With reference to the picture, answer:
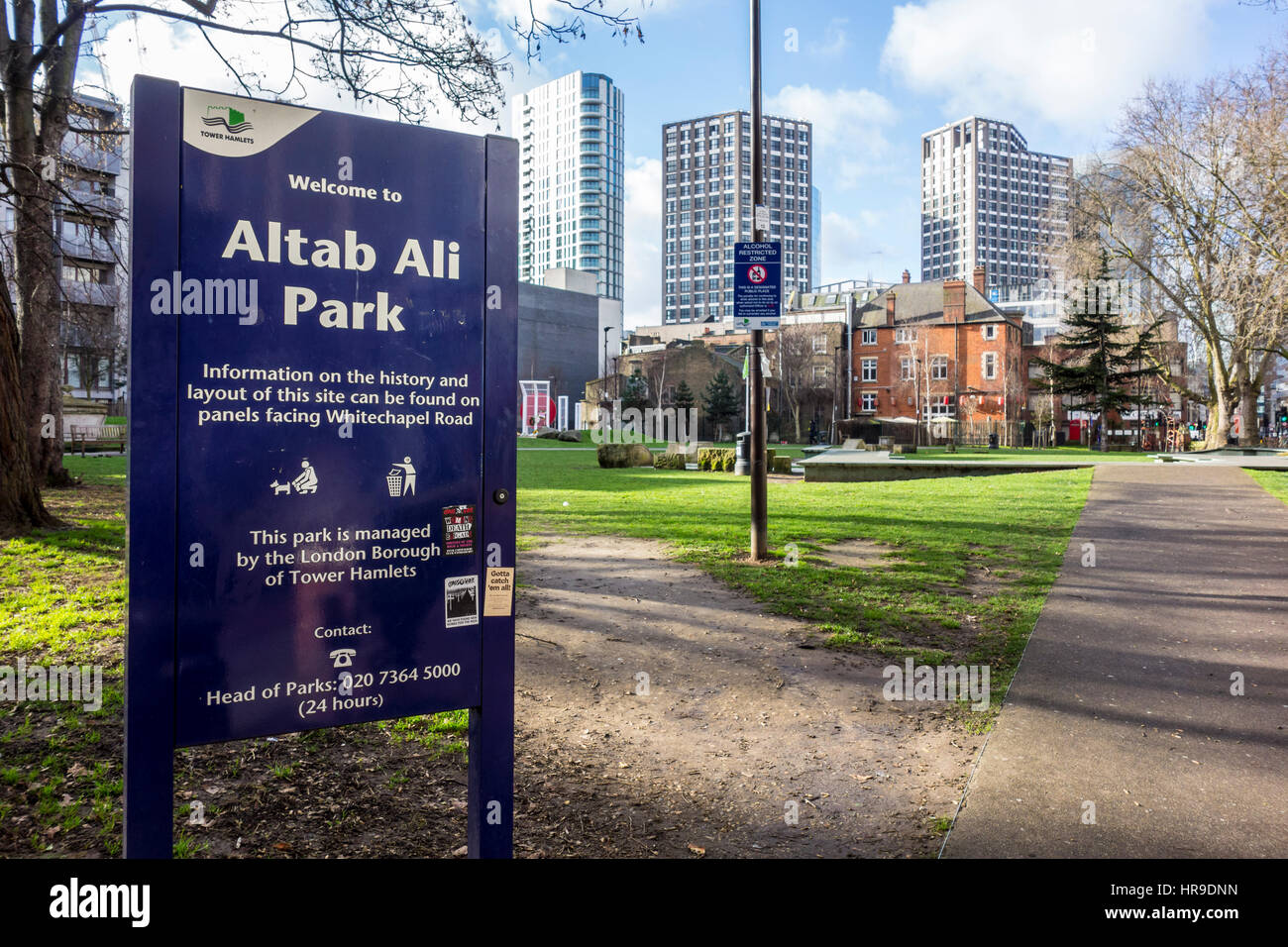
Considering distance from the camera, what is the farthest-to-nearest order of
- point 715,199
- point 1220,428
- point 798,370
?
point 715,199 < point 798,370 < point 1220,428

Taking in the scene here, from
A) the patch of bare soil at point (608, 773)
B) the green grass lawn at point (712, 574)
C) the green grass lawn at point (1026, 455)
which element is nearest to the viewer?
the patch of bare soil at point (608, 773)

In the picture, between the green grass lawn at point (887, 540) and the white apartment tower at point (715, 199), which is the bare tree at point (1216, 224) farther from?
the white apartment tower at point (715, 199)

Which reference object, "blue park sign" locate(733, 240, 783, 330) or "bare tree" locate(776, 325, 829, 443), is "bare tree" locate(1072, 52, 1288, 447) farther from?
"bare tree" locate(776, 325, 829, 443)

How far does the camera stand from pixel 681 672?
18.6 ft

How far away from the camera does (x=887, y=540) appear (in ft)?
38.0

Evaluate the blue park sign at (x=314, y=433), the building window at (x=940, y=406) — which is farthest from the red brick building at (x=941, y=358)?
the blue park sign at (x=314, y=433)

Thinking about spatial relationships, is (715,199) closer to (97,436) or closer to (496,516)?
(97,436)

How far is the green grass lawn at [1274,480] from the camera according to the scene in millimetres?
18153

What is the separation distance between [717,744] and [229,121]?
354 centimetres

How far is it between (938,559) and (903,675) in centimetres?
483

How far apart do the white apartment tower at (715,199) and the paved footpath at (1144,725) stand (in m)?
174

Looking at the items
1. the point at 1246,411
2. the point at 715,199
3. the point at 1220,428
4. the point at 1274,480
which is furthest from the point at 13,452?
the point at 715,199

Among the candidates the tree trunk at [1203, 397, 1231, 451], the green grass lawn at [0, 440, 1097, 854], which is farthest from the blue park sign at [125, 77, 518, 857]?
the tree trunk at [1203, 397, 1231, 451]
